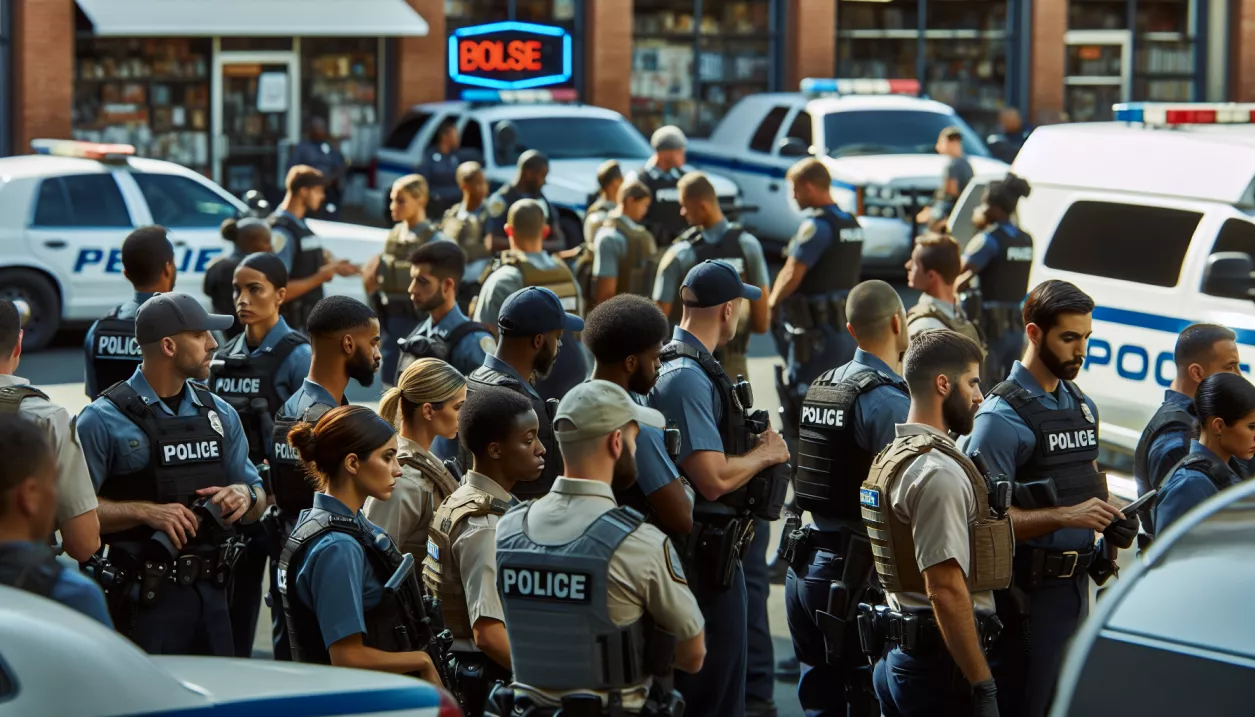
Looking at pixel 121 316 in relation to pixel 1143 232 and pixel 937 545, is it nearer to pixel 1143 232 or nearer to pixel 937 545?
pixel 937 545

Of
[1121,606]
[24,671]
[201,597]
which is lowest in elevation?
[201,597]

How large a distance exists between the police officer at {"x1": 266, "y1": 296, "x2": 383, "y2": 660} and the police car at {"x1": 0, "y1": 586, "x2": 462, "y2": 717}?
2.15 metres

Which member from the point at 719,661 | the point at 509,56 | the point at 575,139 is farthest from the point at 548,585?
the point at 509,56

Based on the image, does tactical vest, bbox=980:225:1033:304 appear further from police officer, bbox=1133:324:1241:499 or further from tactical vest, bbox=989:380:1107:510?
tactical vest, bbox=989:380:1107:510

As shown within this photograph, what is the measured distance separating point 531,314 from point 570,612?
2.10 m

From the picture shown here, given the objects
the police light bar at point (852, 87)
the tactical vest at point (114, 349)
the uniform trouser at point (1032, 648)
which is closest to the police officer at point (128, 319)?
the tactical vest at point (114, 349)

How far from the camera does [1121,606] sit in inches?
122

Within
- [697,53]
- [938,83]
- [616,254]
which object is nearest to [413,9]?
[697,53]

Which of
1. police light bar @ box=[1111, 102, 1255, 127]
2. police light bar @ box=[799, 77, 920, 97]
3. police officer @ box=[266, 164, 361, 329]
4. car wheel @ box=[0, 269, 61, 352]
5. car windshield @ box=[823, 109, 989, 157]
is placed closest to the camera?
police light bar @ box=[1111, 102, 1255, 127]

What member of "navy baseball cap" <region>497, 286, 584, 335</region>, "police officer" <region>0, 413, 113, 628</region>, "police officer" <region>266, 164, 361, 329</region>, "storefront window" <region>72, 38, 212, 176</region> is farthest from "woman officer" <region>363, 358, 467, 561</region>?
"storefront window" <region>72, 38, 212, 176</region>

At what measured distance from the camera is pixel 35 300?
1538 centimetres

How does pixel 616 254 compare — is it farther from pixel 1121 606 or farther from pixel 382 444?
pixel 1121 606

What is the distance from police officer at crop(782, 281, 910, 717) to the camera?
20.5 feet

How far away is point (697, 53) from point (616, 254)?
15.4 m
